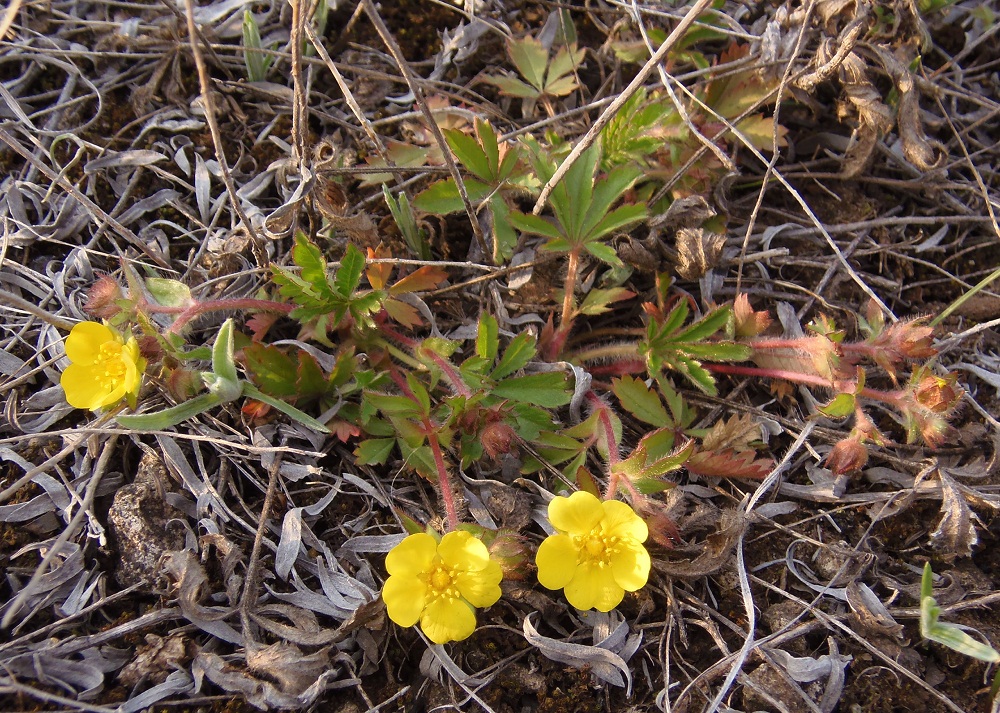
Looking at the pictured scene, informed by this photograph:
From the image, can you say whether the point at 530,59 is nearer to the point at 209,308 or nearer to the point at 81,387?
the point at 209,308

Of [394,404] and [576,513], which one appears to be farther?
[394,404]

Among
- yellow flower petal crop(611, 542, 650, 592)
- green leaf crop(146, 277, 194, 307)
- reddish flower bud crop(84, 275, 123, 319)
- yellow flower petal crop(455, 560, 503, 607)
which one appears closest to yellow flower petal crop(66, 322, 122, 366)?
reddish flower bud crop(84, 275, 123, 319)

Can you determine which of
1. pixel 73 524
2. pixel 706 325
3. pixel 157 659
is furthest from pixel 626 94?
pixel 157 659

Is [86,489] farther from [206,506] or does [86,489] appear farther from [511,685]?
[511,685]

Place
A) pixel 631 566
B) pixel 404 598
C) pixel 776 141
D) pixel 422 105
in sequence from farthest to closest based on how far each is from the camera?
pixel 776 141 → pixel 422 105 → pixel 631 566 → pixel 404 598

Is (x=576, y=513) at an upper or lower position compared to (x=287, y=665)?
upper

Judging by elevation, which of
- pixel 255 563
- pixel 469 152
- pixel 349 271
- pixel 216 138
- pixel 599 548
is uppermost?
pixel 216 138

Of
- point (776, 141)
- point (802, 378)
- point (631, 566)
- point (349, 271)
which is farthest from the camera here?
point (776, 141)

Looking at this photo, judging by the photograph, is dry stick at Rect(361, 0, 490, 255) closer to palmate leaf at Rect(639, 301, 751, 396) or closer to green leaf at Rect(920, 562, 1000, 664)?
palmate leaf at Rect(639, 301, 751, 396)

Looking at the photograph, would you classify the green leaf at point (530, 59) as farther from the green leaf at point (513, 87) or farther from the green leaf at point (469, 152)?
the green leaf at point (469, 152)
